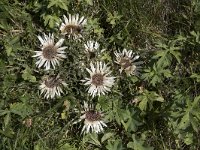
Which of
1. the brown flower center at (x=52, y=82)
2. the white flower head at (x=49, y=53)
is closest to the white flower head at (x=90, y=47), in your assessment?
the white flower head at (x=49, y=53)

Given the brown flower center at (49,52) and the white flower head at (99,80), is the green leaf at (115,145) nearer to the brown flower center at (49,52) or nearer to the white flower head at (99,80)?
the white flower head at (99,80)

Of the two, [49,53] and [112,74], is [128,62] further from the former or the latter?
[49,53]

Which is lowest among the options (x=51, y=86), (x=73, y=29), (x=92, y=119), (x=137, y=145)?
(x=137, y=145)

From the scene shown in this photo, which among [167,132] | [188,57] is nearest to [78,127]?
[167,132]

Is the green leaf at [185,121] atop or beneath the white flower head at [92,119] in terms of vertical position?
beneath

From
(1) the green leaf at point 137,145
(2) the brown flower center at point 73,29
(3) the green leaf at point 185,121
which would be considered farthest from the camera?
(2) the brown flower center at point 73,29

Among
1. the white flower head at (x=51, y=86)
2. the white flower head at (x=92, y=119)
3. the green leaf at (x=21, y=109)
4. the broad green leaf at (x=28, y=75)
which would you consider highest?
the broad green leaf at (x=28, y=75)

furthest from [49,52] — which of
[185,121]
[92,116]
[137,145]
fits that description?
[185,121]
